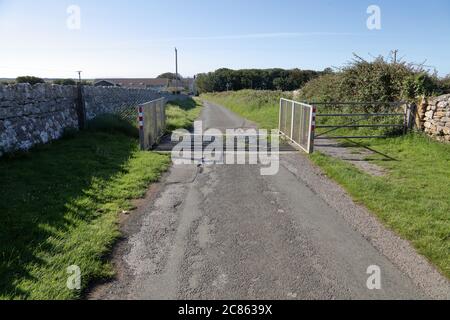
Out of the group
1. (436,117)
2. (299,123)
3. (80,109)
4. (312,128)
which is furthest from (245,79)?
(312,128)

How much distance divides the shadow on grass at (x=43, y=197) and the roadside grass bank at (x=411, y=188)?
4329 mm

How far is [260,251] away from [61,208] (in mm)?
3043

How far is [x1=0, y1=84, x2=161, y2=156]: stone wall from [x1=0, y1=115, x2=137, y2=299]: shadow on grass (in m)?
0.42

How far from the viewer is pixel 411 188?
6457mm

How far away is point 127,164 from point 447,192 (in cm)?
668

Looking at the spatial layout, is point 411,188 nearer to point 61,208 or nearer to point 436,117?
point 436,117

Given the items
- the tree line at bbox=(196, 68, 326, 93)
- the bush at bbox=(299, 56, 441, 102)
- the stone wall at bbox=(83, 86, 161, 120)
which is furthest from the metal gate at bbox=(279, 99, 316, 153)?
the tree line at bbox=(196, 68, 326, 93)

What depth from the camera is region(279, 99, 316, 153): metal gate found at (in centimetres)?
1000

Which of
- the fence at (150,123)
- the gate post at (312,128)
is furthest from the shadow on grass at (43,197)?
the gate post at (312,128)

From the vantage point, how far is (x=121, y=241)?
14.3 ft

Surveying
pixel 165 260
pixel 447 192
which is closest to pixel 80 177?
pixel 165 260

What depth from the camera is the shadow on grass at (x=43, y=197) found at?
360cm

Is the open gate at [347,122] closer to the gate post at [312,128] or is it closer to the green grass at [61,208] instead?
the gate post at [312,128]

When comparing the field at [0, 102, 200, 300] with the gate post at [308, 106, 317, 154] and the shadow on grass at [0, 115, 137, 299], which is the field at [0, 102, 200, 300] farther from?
the gate post at [308, 106, 317, 154]
